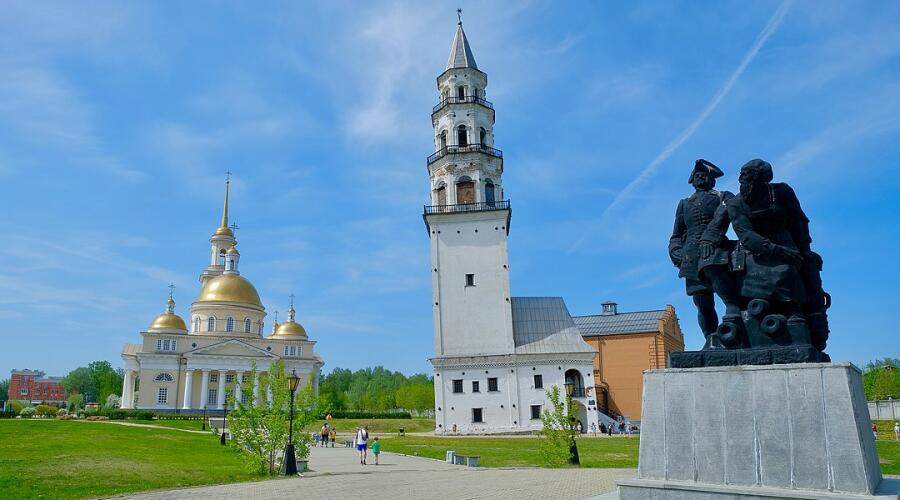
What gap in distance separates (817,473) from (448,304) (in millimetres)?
35862

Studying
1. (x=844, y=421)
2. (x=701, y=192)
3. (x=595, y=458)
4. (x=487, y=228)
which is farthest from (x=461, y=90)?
(x=844, y=421)

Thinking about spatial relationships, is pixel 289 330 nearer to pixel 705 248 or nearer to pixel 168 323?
pixel 168 323

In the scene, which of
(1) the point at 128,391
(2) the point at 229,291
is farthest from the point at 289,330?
(1) the point at 128,391

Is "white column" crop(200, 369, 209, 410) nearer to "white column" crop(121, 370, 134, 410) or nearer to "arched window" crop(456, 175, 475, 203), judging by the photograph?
"white column" crop(121, 370, 134, 410)

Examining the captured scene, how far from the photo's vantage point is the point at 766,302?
7496 millimetres

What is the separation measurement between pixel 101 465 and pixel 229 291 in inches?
2265

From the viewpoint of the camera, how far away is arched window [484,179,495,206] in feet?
143

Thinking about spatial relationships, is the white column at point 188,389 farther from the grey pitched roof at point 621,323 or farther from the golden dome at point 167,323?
the grey pitched roof at point 621,323

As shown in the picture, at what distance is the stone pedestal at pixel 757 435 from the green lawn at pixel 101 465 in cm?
1088

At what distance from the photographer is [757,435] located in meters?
6.62

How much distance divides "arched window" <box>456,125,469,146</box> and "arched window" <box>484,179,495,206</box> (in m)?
3.35

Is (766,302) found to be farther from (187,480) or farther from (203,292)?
(203,292)

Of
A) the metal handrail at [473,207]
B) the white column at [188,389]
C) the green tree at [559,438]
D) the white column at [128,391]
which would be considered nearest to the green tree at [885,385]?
the metal handrail at [473,207]

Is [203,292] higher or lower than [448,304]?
higher
